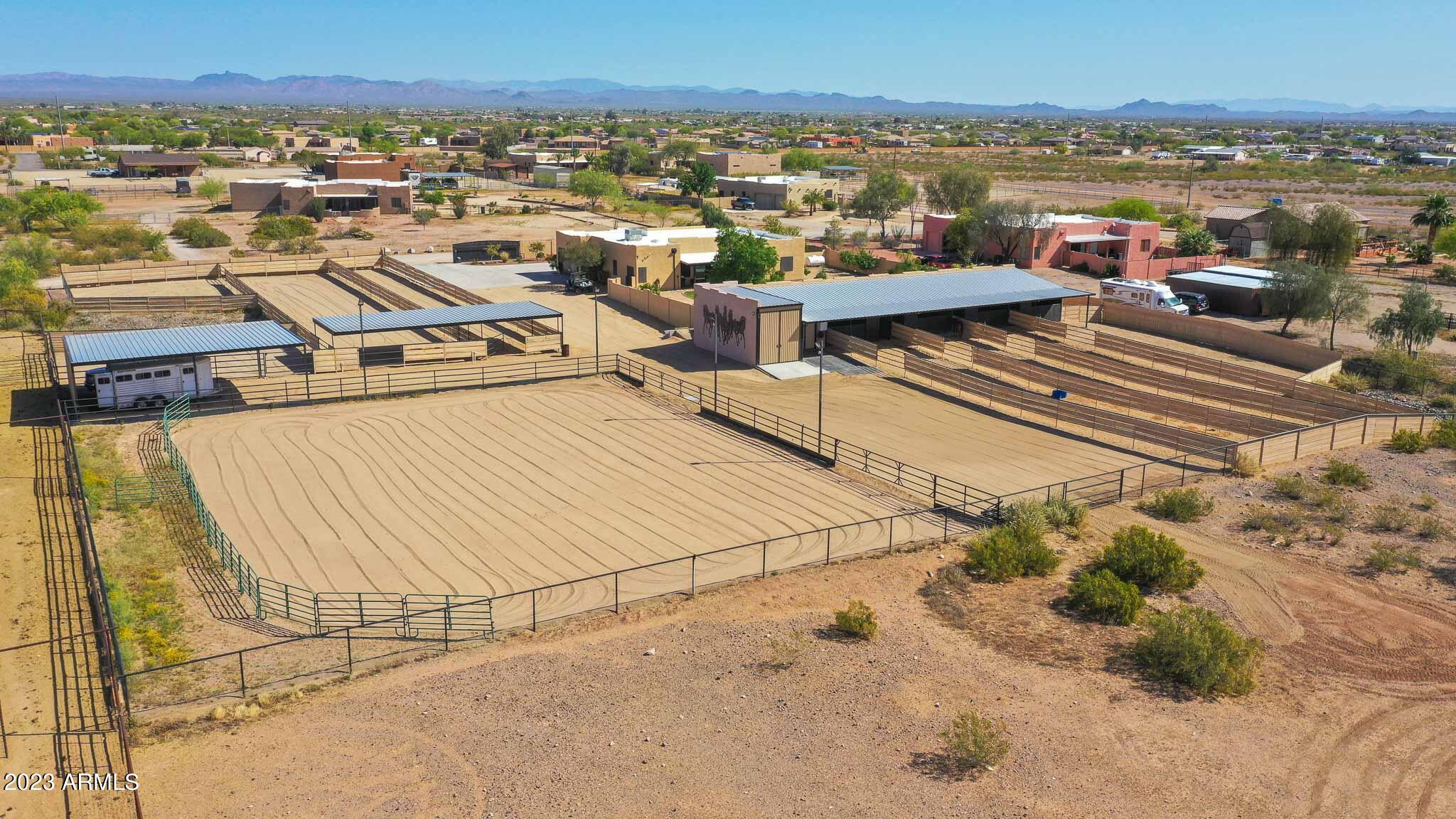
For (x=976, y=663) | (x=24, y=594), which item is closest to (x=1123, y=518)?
(x=976, y=663)

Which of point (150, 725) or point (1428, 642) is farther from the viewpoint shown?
point (1428, 642)

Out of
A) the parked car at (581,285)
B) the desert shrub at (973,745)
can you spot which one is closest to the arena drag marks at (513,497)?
the desert shrub at (973,745)

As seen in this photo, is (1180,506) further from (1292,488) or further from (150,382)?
(150,382)

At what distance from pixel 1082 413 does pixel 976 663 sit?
16768 mm

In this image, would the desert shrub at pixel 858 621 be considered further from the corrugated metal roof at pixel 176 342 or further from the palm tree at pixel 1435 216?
the palm tree at pixel 1435 216

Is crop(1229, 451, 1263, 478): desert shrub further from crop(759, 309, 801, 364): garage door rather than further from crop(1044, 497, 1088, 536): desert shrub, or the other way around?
crop(759, 309, 801, 364): garage door

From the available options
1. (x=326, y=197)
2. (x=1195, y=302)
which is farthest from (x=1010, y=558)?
(x=326, y=197)

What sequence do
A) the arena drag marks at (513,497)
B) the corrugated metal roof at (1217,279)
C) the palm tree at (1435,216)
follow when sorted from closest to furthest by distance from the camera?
the arena drag marks at (513,497)
the corrugated metal roof at (1217,279)
the palm tree at (1435,216)

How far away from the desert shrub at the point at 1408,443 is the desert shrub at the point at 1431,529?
5.98 metres

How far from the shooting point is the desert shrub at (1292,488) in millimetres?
26172

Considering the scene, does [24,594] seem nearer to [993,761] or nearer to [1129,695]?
[993,761]

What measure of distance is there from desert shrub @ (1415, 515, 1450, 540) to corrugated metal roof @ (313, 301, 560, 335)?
2946 cm

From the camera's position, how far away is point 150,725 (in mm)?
16281

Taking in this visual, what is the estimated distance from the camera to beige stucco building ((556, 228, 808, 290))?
54.7 meters
